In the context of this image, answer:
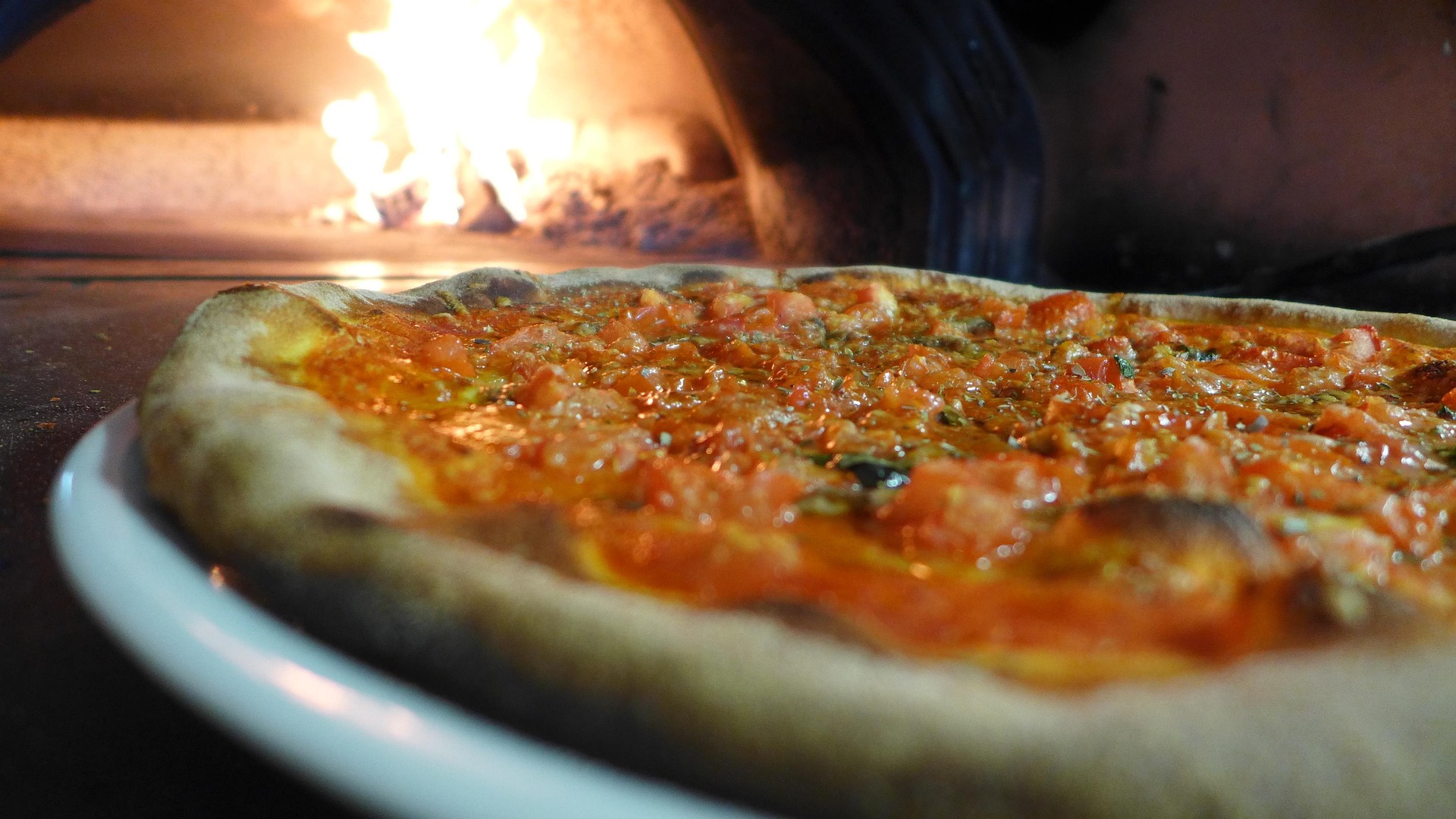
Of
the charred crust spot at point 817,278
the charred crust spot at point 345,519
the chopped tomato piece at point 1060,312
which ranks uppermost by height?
the chopped tomato piece at point 1060,312

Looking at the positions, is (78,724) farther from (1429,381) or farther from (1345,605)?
(1429,381)

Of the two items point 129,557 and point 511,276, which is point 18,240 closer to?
point 511,276

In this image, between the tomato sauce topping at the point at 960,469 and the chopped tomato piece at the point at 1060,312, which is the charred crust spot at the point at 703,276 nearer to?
the tomato sauce topping at the point at 960,469

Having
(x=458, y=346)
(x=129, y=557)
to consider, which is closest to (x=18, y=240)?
(x=458, y=346)

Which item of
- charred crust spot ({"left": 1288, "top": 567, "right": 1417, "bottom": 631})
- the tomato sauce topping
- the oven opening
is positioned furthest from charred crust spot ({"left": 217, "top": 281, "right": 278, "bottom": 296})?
the oven opening

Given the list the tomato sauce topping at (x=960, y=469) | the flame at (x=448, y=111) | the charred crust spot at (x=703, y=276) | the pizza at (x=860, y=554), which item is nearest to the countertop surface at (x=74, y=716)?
the pizza at (x=860, y=554)
